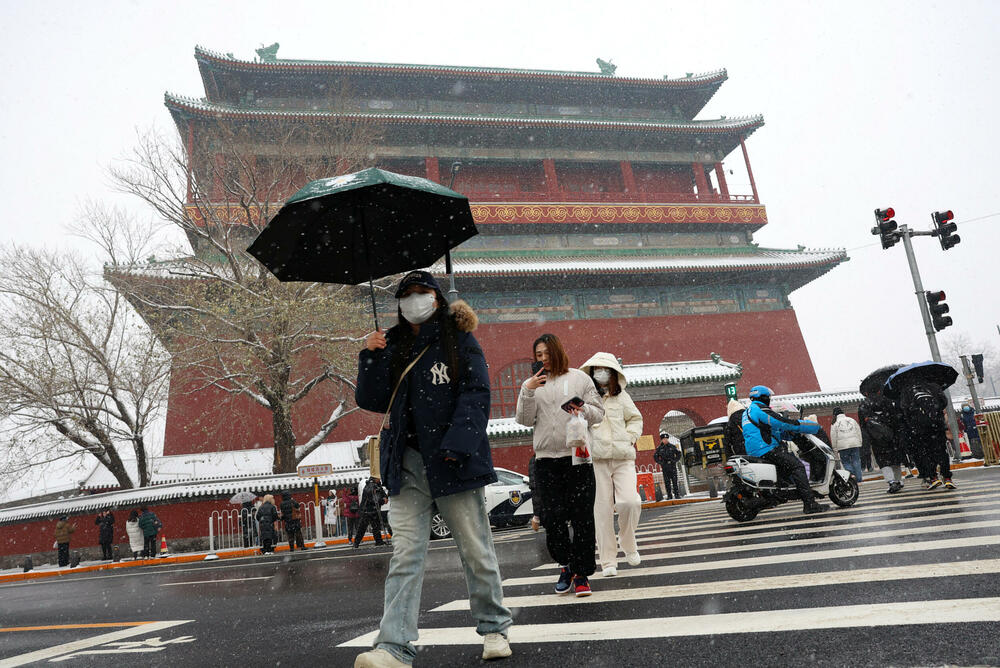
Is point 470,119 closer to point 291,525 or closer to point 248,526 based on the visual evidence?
point 248,526

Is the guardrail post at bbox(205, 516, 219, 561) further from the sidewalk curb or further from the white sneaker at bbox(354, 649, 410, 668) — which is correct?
the white sneaker at bbox(354, 649, 410, 668)

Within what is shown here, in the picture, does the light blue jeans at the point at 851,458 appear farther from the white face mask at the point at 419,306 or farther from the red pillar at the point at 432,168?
the red pillar at the point at 432,168

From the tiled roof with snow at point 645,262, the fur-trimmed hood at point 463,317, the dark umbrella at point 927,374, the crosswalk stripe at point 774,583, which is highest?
the tiled roof with snow at point 645,262

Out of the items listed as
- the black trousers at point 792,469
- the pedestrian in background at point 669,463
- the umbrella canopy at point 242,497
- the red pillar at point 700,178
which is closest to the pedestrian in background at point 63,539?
the umbrella canopy at point 242,497

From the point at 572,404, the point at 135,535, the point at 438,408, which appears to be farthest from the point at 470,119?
the point at 438,408

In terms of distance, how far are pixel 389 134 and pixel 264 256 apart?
23250 millimetres

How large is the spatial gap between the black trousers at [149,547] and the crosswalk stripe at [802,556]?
1423 centimetres

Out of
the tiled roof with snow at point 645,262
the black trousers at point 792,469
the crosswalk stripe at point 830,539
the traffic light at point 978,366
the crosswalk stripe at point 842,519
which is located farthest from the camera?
the tiled roof with snow at point 645,262

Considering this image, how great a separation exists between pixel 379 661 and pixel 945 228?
14.6m

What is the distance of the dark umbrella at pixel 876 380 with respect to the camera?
9.36 m

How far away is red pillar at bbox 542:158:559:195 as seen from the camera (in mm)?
26734

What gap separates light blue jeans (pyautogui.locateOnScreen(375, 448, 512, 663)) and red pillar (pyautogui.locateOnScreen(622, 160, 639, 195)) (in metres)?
26.3

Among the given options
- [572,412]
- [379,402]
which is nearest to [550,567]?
[572,412]

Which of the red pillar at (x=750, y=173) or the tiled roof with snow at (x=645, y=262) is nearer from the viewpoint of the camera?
the tiled roof with snow at (x=645, y=262)
